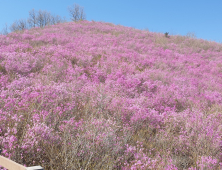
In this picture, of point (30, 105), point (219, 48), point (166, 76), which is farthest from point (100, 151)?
point (219, 48)

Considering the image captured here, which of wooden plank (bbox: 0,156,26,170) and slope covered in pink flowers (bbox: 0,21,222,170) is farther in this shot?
slope covered in pink flowers (bbox: 0,21,222,170)

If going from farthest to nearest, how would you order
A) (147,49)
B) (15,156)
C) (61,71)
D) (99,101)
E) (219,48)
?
(219,48)
(147,49)
(61,71)
(99,101)
(15,156)

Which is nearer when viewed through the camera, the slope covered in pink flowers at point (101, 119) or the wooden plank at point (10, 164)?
the wooden plank at point (10, 164)

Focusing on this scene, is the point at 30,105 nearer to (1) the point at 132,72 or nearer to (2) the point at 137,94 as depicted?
(2) the point at 137,94

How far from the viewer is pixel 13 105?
3.15 m

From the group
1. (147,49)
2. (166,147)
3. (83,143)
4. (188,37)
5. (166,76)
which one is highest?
(188,37)

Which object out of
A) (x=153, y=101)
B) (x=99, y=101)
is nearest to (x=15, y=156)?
(x=99, y=101)

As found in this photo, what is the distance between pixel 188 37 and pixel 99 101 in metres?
19.6

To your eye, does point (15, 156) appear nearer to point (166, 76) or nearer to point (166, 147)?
point (166, 147)

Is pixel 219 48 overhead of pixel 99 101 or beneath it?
overhead

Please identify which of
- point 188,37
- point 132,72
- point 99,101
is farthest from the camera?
point 188,37

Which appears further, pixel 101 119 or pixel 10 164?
pixel 101 119

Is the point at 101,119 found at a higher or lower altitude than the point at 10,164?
lower

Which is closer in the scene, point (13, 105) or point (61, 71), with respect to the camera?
point (13, 105)
